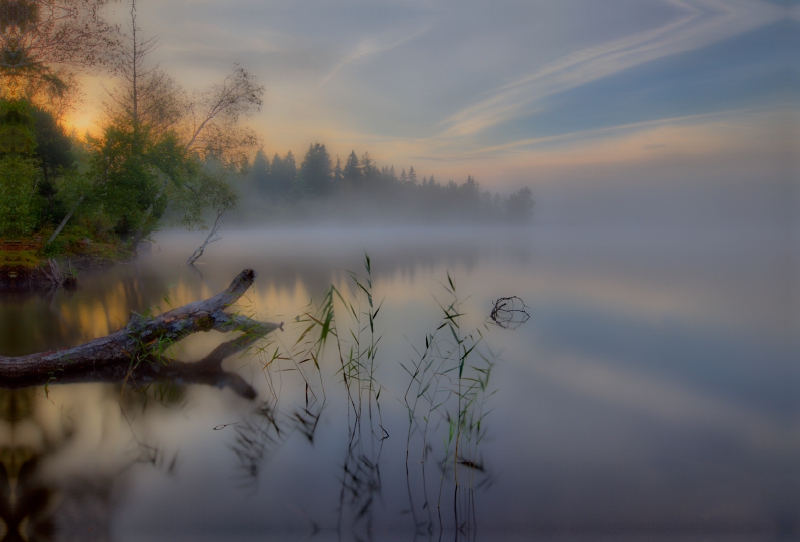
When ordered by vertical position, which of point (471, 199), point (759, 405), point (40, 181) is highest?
point (471, 199)

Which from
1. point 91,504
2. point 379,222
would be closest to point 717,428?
point 91,504

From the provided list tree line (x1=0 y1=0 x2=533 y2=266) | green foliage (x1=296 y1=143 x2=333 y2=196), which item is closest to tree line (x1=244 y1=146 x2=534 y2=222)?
green foliage (x1=296 y1=143 x2=333 y2=196)

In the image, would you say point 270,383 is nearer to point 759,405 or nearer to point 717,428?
point 717,428

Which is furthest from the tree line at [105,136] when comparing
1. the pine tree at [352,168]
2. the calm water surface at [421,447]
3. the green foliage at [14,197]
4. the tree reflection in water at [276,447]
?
the pine tree at [352,168]

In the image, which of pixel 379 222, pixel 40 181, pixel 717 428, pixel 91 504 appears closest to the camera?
pixel 91 504

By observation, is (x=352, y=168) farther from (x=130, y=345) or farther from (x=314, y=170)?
(x=130, y=345)

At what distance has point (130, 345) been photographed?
529cm

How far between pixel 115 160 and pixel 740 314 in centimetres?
1557

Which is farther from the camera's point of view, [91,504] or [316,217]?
[316,217]

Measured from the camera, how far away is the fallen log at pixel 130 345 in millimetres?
4863

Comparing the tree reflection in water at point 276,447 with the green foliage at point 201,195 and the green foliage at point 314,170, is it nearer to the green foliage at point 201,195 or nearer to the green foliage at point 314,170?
the green foliage at point 201,195

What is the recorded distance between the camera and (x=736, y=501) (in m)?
3.26

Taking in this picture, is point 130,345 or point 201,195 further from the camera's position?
point 201,195

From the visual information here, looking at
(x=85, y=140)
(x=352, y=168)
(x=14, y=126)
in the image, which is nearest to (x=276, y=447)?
(x=14, y=126)
